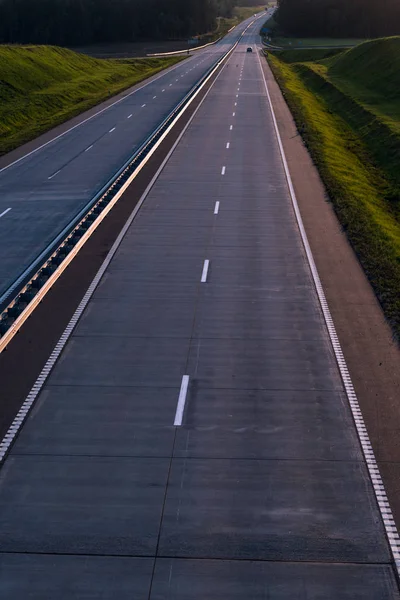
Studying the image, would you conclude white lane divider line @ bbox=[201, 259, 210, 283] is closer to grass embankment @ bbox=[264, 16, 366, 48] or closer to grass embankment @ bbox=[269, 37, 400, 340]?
A: grass embankment @ bbox=[269, 37, 400, 340]

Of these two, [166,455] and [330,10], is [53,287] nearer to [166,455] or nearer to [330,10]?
[166,455]

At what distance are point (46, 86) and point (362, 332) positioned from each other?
58.8 meters

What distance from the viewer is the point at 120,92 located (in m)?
70.3

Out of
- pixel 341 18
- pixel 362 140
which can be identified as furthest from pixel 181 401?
pixel 341 18

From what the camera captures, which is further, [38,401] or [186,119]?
[186,119]

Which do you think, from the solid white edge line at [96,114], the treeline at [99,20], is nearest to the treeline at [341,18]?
the treeline at [99,20]

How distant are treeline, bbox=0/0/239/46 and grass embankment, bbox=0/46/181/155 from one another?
50859 millimetres

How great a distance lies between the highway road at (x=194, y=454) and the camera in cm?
944

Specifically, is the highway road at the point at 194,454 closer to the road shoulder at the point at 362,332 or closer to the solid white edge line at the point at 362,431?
the solid white edge line at the point at 362,431

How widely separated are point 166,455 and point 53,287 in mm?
8429

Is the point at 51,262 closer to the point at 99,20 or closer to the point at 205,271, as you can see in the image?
the point at 205,271

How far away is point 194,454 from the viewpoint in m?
12.0

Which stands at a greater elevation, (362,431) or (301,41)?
(362,431)

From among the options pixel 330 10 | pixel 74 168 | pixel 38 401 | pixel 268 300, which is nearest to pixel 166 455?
pixel 38 401
